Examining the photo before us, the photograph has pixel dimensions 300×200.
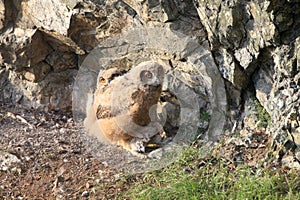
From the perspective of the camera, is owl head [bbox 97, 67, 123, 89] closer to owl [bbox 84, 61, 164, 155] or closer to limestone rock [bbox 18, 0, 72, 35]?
owl [bbox 84, 61, 164, 155]

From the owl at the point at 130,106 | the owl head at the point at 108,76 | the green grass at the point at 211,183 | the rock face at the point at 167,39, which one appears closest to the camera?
the green grass at the point at 211,183

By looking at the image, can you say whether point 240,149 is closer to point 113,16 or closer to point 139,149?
point 139,149

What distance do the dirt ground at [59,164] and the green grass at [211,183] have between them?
145 mm

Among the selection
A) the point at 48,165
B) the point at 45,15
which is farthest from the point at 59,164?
the point at 45,15

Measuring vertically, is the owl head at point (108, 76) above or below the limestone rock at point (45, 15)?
below

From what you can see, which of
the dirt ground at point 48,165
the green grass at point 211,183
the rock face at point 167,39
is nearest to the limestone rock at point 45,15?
the rock face at point 167,39

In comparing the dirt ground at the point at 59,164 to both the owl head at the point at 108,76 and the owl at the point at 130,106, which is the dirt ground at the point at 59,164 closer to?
the owl at the point at 130,106

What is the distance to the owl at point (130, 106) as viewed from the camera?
171 inches

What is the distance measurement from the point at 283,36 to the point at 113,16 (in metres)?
1.48

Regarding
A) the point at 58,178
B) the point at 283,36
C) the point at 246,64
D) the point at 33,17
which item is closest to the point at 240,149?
the point at 246,64

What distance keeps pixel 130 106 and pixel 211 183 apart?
0.90 metres

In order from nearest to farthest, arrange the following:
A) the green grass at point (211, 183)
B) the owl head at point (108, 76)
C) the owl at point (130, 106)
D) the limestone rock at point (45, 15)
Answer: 1. the green grass at point (211, 183)
2. the owl at point (130, 106)
3. the owl head at point (108, 76)
4. the limestone rock at point (45, 15)

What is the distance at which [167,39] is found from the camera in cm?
455

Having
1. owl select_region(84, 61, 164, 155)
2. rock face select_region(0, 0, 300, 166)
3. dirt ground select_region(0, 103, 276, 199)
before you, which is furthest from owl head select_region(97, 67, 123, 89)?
dirt ground select_region(0, 103, 276, 199)
